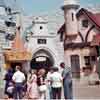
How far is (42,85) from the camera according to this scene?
47.9ft

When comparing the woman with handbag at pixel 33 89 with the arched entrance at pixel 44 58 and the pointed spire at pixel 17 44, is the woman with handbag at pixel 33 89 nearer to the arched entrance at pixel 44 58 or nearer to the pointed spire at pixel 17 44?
the pointed spire at pixel 17 44

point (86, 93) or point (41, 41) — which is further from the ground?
point (41, 41)

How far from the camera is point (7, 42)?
4028cm

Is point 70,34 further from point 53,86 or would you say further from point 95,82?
point 53,86

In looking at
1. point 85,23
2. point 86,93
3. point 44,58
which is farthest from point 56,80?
point 44,58

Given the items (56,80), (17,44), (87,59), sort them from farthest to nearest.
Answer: (17,44) → (87,59) → (56,80)

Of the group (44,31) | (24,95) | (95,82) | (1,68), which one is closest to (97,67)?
(95,82)

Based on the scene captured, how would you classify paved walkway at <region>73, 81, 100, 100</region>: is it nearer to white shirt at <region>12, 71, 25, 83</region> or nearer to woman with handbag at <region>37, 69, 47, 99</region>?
woman with handbag at <region>37, 69, 47, 99</region>

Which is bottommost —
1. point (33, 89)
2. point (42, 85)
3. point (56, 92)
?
point (56, 92)

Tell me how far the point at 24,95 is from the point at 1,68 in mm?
19099

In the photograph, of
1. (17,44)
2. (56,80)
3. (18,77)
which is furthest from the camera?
(17,44)

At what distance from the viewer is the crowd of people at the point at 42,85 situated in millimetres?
14594

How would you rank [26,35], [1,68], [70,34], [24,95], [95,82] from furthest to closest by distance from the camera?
[26,35] → [70,34] → [1,68] → [95,82] → [24,95]

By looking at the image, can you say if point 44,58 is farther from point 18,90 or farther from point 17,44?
point 18,90
